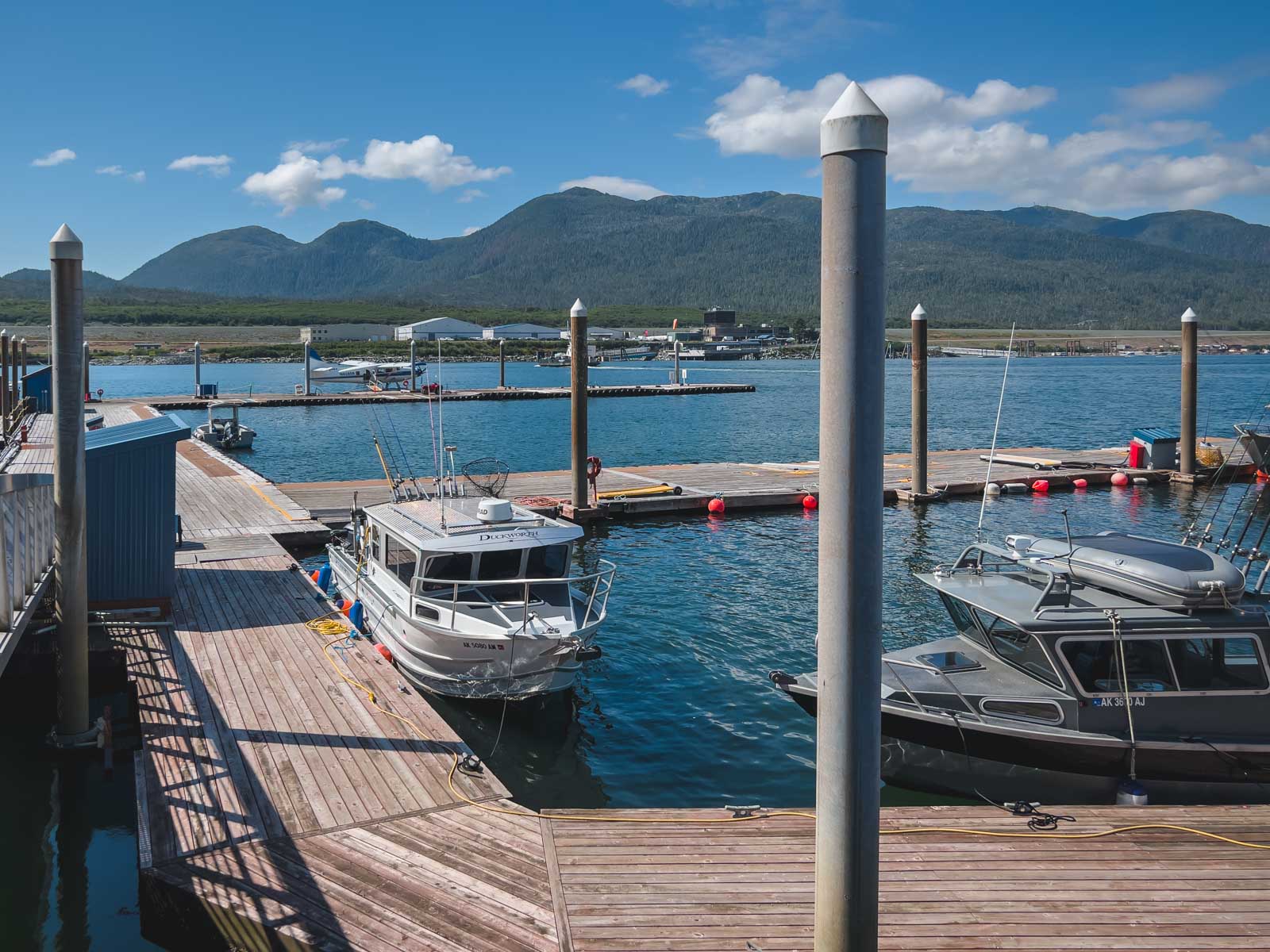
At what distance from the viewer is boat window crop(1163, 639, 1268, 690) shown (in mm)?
10086

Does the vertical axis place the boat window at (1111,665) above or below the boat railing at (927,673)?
above

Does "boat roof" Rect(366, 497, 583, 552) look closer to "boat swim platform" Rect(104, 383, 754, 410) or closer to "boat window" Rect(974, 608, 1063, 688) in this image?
"boat window" Rect(974, 608, 1063, 688)

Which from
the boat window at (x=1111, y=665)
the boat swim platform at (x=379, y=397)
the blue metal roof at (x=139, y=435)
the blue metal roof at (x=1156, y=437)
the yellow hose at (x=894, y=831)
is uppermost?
the boat swim platform at (x=379, y=397)

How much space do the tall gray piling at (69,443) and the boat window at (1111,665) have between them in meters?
10.1

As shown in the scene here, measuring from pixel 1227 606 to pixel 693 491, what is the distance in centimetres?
1928

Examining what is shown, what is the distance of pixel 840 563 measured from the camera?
16.1 feet

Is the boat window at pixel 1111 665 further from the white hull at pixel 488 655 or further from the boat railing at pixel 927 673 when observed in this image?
the white hull at pixel 488 655

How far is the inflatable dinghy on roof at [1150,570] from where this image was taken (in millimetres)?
10055

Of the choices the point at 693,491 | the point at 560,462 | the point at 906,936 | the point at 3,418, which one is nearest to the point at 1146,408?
the point at 560,462

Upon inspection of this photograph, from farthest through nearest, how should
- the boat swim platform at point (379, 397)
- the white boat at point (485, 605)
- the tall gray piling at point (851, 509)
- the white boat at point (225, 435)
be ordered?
the boat swim platform at point (379, 397) < the white boat at point (225, 435) < the white boat at point (485, 605) < the tall gray piling at point (851, 509)

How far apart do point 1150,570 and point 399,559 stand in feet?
31.4

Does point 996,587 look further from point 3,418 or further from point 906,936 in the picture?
point 3,418

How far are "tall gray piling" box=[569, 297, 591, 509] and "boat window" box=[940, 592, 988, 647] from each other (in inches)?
566

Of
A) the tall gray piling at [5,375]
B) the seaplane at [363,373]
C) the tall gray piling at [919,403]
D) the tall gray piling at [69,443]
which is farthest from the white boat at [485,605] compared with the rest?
the seaplane at [363,373]
